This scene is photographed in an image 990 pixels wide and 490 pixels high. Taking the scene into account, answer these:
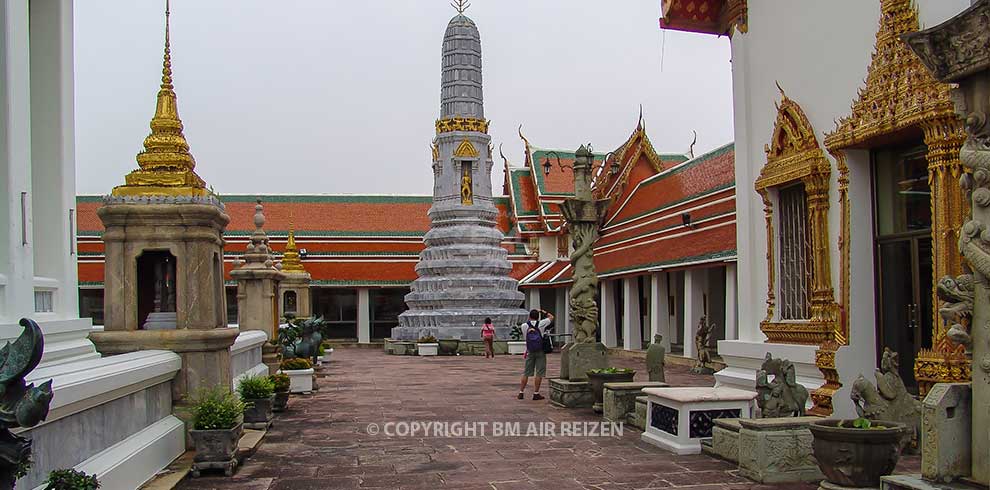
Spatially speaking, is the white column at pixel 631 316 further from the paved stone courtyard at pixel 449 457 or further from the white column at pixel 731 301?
the paved stone courtyard at pixel 449 457

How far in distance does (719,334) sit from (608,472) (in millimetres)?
18263

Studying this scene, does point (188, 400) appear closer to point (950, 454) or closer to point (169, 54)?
point (169, 54)

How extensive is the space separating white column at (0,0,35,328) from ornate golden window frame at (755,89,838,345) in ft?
24.3

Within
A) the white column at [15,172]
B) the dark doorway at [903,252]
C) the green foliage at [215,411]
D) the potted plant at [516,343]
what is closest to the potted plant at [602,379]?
the dark doorway at [903,252]

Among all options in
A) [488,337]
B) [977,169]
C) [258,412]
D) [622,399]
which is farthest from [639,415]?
[488,337]

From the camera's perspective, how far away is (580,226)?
1434 cm

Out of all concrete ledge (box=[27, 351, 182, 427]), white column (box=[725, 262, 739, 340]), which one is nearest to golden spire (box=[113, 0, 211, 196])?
concrete ledge (box=[27, 351, 182, 427])

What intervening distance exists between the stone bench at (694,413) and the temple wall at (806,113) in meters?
0.94

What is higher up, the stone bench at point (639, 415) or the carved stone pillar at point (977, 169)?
the carved stone pillar at point (977, 169)

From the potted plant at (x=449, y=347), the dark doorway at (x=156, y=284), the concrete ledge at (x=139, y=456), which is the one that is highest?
the dark doorway at (x=156, y=284)

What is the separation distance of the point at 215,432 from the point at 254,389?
2.93 metres

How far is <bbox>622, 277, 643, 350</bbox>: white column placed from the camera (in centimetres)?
2598

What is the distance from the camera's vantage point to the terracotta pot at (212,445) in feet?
26.6

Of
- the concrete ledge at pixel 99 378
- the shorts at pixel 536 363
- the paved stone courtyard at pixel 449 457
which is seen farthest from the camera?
the shorts at pixel 536 363
